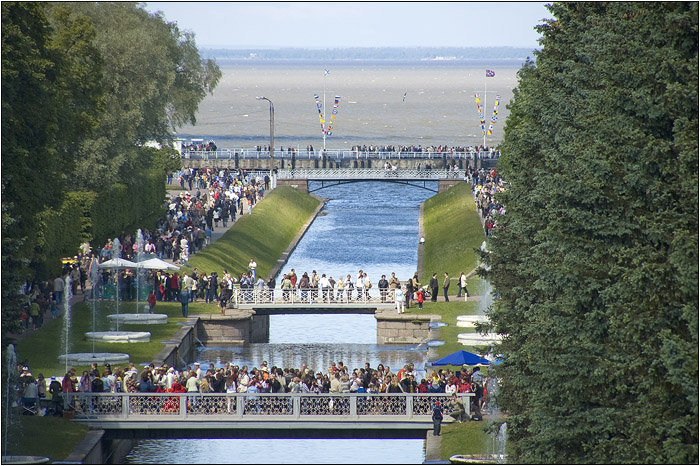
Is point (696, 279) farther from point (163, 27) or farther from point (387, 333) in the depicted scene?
point (163, 27)

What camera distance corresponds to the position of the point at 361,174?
104m

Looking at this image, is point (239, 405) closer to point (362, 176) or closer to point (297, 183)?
point (362, 176)

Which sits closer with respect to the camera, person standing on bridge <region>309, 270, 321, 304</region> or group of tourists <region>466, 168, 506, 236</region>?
person standing on bridge <region>309, 270, 321, 304</region>

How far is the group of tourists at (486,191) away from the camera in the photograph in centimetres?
7310

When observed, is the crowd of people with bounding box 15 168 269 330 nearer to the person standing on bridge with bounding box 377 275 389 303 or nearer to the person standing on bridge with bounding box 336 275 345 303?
the person standing on bridge with bounding box 336 275 345 303

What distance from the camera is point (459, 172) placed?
351ft

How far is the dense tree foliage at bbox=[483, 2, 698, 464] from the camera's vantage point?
18859 millimetres

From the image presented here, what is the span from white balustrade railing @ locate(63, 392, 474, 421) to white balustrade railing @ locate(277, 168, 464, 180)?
6951cm

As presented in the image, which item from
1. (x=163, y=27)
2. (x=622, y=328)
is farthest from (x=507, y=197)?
(x=163, y=27)

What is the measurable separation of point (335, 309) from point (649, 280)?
3420 centimetres

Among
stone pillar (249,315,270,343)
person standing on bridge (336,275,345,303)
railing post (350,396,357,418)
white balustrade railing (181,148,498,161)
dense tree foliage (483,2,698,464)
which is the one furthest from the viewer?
white balustrade railing (181,148,498,161)

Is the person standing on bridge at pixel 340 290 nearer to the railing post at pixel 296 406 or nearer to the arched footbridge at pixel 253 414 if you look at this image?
the arched footbridge at pixel 253 414

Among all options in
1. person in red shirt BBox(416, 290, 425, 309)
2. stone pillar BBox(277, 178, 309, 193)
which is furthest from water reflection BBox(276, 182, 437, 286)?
person in red shirt BBox(416, 290, 425, 309)

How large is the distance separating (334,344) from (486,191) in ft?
122
